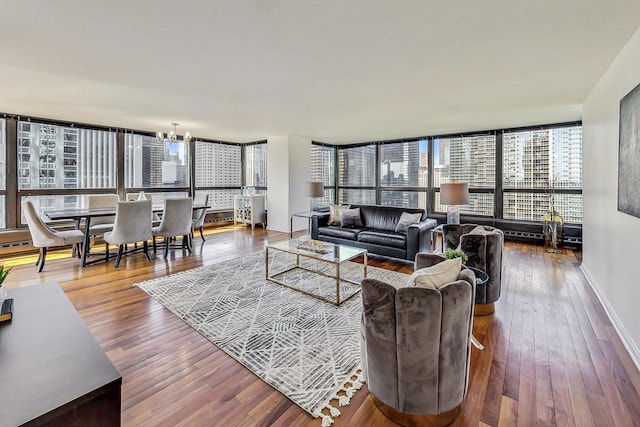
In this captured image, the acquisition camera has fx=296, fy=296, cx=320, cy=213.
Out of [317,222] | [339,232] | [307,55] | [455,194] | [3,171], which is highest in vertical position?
[307,55]

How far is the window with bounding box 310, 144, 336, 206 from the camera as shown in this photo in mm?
8344

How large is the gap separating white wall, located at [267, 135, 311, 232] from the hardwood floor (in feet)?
14.0

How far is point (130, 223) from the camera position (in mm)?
4320

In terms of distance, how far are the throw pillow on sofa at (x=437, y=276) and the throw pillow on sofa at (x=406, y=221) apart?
294 cm

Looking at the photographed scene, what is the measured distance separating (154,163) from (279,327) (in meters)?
6.06

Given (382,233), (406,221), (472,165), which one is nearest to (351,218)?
(382,233)

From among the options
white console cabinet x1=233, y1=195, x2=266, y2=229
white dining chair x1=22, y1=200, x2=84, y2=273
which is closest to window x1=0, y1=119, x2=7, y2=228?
white dining chair x1=22, y1=200, x2=84, y2=273

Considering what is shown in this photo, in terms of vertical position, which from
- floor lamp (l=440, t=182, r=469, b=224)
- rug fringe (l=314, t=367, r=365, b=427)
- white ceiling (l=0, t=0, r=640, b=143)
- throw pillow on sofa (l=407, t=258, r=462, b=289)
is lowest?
rug fringe (l=314, t=367, r=365, b=427)

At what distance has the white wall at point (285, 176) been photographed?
729 cm

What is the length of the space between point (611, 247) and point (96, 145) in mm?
8207

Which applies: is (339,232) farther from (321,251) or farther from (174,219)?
(174,219)

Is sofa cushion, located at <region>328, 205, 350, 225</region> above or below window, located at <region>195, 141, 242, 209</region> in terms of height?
below

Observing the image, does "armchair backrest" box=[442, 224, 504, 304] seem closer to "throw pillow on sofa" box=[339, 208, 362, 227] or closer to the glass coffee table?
the glass coffee table

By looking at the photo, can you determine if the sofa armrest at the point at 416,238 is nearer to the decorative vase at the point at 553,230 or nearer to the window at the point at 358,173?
the decorative vase at the point at 553,230
